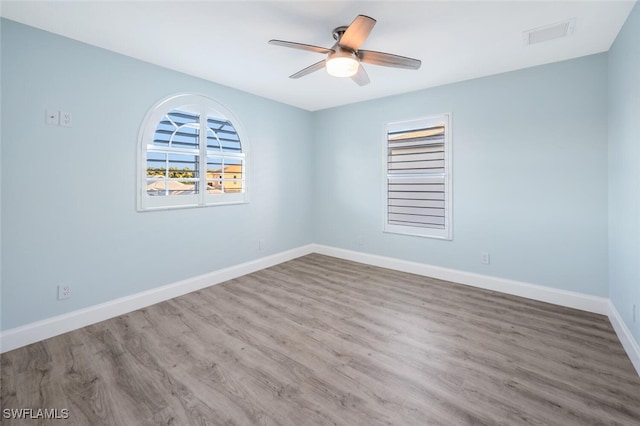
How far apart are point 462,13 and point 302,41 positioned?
1.32 meters

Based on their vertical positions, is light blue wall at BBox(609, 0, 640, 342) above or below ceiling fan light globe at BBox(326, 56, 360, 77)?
below

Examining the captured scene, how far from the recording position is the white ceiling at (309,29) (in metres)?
2.04

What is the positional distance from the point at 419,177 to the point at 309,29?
7.91 ft

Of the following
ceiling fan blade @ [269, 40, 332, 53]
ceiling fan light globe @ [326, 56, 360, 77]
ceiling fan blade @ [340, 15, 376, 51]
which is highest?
ceiling fan blade @ [340, 15, 376, 51]

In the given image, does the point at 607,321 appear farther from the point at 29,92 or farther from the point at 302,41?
the point at 29,92

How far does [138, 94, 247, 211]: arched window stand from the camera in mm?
2990

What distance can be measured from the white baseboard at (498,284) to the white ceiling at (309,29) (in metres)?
2.43

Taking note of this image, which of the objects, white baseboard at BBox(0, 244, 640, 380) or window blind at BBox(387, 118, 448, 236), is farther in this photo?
window blind at BBox(387, 118, 448, 236)

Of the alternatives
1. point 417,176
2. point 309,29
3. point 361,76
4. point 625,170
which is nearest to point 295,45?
point 309,29

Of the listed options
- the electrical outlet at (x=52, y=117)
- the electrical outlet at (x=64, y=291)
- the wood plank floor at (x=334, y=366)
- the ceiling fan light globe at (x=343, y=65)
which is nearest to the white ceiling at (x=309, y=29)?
the ceiling fan light globe at (x=343, y=65)

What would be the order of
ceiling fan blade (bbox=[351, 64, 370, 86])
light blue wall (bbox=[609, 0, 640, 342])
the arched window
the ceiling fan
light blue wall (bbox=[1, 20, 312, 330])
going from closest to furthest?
light blue wall (bbox=[609, 0, 640, 342])
the ceiling fan
light blue wall (bbox=[1, 20, 312, 330])
ceiling fan blade (bbox=[351, 64, 370, 86])
the arched window

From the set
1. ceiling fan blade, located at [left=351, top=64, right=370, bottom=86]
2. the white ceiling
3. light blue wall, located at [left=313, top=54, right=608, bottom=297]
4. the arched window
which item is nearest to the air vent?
the white ceiling

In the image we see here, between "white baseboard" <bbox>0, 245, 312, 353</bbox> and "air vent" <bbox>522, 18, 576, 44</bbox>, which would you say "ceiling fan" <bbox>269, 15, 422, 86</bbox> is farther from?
"white baseboard" <bbox>0, 245, 312, 353</bbox>

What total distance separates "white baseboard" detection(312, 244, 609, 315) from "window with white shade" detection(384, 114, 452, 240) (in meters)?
0.47
